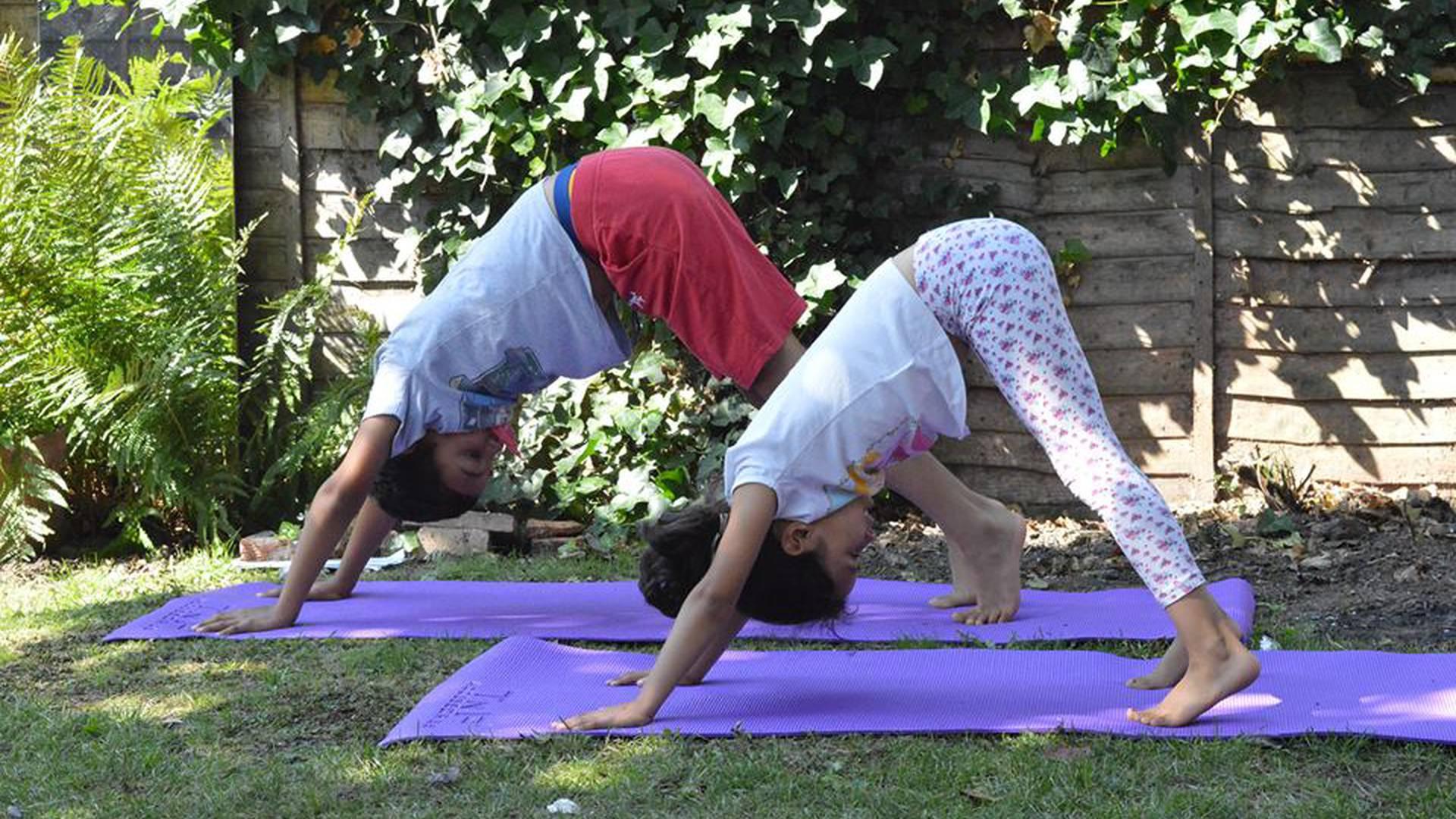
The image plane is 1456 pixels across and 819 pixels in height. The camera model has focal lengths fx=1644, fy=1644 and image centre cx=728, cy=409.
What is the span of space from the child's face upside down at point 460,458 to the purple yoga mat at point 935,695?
52cm

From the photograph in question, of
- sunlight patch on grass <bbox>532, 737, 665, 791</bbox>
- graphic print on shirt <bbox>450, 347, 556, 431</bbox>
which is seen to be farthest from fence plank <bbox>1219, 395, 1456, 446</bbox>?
sunlight patch on grass <bbox>532, 737, 665, 791</bbox>

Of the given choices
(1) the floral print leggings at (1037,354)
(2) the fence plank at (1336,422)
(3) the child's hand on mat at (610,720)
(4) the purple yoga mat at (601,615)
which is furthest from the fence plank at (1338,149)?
(3) the child's hand on mat at (610,720)

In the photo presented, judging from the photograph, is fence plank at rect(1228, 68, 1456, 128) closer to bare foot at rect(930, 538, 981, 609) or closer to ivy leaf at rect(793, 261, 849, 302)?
ivy leaf at rect(793, 261, 849, 302)

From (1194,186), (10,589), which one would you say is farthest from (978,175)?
(10,589)

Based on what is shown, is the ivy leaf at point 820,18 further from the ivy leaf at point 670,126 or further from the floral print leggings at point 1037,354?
the floral print leggings at point 1037,354

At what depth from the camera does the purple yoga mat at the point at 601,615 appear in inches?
175

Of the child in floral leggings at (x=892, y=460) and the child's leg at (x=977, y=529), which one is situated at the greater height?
the child in floral leggings at (x=892, y=460)

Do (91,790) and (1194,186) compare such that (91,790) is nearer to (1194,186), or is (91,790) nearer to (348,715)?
(348,715)

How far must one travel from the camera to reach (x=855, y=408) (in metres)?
3.52

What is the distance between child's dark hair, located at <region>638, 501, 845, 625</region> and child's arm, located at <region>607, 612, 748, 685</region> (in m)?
0.07

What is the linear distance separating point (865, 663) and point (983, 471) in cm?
246

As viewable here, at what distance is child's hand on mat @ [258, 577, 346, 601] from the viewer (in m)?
5.17

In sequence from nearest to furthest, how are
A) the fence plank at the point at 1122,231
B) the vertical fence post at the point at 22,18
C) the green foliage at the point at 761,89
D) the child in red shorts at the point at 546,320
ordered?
the child in red shorts at the point at 546,320 → the green foliage at the point at 761,89 → the fence plank at the point at 1122,231 → the vertical fence post at the point at 22,18

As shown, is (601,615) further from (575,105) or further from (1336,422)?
(1336,422)
